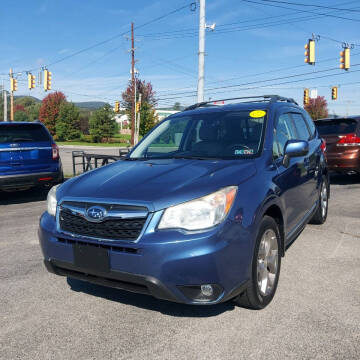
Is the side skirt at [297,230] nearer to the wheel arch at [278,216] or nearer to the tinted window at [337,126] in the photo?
the wheel arch at [278,216]

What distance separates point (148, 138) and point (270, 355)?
2777 millimetres

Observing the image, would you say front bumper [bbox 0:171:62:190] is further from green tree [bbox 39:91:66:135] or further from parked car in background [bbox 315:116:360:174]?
green tree [bbox 39:91:66:135]

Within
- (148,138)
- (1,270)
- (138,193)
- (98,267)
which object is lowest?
(1,270)

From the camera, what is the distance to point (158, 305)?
10.9ft

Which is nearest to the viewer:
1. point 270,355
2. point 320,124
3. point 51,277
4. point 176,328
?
point 270,355

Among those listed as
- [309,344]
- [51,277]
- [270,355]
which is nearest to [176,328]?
[270,355]

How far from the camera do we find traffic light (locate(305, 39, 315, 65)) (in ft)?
71.0

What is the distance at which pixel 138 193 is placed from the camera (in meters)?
2.83

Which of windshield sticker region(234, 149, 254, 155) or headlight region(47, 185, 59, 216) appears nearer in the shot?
headlight region(47, 185, 59, 216)

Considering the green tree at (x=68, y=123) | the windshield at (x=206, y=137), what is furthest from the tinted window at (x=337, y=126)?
the green tree at (x=68, y=123)

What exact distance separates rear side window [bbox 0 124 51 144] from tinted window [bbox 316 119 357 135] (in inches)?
263

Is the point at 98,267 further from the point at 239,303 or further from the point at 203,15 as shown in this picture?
the point at 203,15

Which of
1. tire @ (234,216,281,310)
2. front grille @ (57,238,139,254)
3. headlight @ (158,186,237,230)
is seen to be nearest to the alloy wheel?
tire @ (234,216,281,310)

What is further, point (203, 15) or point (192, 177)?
point (203, 15)
